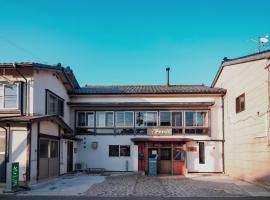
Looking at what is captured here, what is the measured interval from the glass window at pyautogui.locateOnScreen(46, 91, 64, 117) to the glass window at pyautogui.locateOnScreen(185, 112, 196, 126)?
806cm

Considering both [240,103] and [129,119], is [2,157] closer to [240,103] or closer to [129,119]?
[129,119]

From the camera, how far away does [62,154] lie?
67.9 feet

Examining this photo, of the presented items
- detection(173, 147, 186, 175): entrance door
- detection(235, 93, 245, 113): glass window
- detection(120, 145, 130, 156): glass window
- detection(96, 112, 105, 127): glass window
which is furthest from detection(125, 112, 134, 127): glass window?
detection(235, 93, 245, 113): glass window

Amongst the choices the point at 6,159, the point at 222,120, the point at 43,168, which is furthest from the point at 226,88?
the point at 6,159

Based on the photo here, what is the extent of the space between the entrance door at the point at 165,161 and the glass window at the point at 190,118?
2.18m

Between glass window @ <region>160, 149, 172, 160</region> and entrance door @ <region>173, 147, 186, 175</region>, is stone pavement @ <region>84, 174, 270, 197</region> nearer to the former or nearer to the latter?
entrance door @ <region>173, 147, 186, 175</region>

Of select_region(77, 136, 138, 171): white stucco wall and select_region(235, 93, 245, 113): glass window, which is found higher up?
select_region(235, 93, 245, 113): glass window

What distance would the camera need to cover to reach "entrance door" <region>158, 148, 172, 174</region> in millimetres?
23281

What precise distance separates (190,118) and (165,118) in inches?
65.0

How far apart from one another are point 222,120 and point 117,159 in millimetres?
7346

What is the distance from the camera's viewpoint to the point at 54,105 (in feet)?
67.1

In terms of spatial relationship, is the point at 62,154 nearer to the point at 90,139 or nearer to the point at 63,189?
the point at 90,139

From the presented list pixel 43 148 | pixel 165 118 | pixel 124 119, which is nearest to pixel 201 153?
pixel 165 118

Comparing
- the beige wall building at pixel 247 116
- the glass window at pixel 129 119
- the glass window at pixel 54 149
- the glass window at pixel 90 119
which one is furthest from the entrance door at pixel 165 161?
the glass window at pixel 54 149
